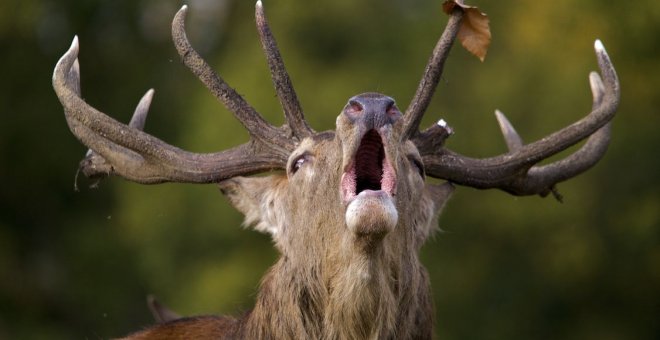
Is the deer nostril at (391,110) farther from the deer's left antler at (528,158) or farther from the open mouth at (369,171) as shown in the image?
the deer's left antler at (528,158)

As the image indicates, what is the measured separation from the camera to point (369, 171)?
9148 millimetres

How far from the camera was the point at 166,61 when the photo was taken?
3884 cm

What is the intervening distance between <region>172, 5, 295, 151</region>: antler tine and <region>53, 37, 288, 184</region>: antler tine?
0.07m

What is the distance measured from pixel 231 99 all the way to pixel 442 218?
62.3 ft

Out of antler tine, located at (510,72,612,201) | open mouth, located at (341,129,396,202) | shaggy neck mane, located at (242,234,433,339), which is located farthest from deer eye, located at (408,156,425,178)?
antler tine, located at (510,72,612,201)

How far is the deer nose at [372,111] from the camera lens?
8.95 metres

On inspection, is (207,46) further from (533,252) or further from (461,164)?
(461,164)

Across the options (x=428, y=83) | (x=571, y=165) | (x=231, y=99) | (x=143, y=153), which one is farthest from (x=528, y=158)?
(x=143, y=153)

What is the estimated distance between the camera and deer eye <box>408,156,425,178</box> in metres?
9.86

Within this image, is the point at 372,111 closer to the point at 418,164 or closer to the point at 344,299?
the point at 418,164

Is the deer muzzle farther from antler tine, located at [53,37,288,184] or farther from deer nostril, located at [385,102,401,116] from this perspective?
antler tine, located at [53,37,288,184]

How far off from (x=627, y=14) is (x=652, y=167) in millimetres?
2940

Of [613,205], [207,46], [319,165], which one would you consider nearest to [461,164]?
[319,165]

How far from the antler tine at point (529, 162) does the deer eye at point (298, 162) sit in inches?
38.8
